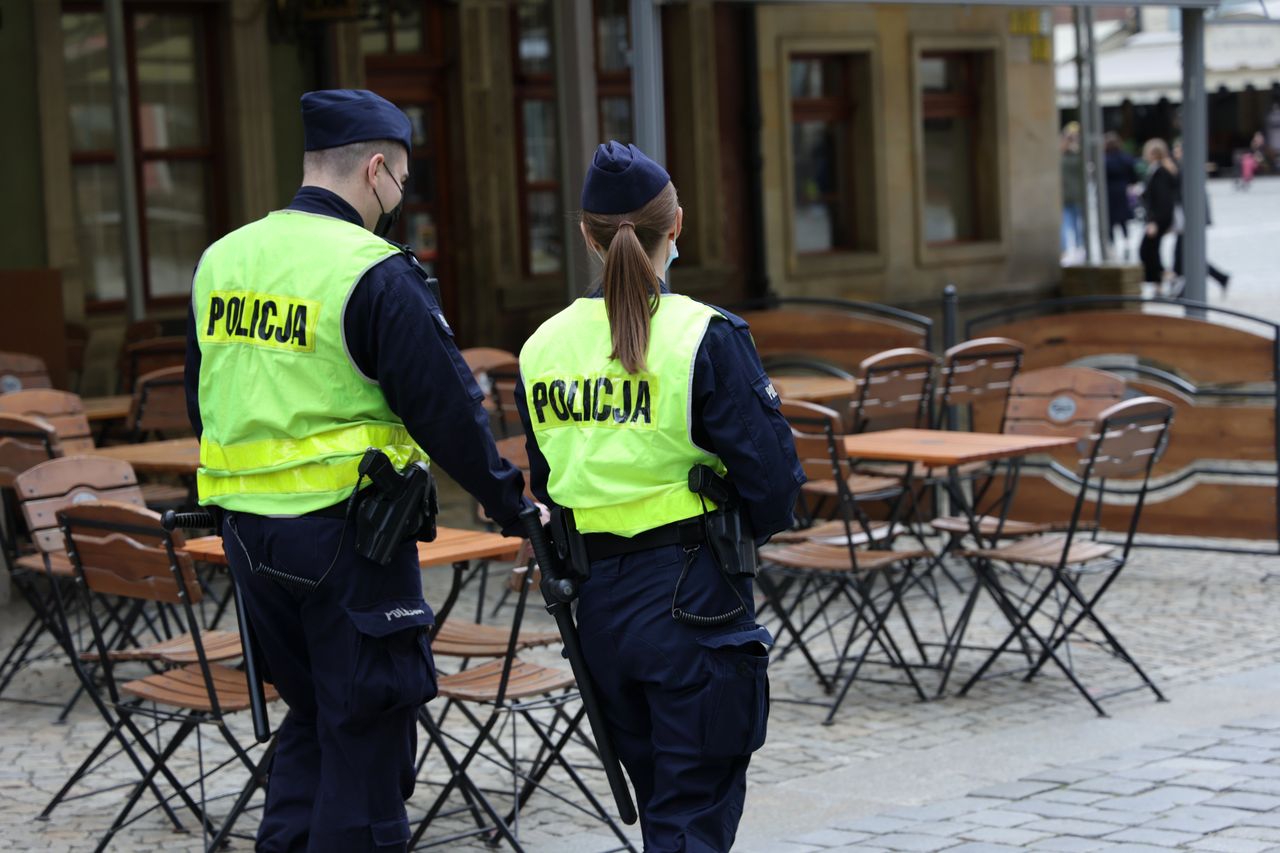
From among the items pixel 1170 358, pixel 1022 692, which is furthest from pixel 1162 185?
pixel 1022 692

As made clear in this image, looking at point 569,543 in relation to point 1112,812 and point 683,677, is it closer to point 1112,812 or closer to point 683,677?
point 683,677

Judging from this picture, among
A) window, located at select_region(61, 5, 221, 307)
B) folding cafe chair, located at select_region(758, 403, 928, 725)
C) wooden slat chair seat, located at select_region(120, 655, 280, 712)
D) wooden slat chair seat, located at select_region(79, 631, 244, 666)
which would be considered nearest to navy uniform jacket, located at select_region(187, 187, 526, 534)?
wooden slat chair seat, located at select_region(120, 655, 280, 712)

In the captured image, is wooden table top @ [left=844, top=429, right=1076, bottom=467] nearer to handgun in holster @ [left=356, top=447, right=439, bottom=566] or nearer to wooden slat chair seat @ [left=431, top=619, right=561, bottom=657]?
wooden slat chair seat @ [left=431, top=619, right=561, bottom=657]

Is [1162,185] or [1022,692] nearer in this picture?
[1022,692]

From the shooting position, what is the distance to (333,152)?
4230 mm

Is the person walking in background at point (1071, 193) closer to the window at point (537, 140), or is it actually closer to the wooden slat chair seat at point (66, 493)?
the window at point (537, 140)

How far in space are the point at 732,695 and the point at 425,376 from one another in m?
0.86

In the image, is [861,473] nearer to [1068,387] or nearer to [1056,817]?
[1068,387]

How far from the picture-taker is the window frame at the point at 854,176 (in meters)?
17.5

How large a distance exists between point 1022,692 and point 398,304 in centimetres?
399

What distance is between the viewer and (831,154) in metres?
18.6

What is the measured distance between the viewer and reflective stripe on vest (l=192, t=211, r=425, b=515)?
13.4ft

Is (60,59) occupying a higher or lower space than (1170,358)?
higher

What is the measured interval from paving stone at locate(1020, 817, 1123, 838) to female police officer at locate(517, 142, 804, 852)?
1.75 meters
